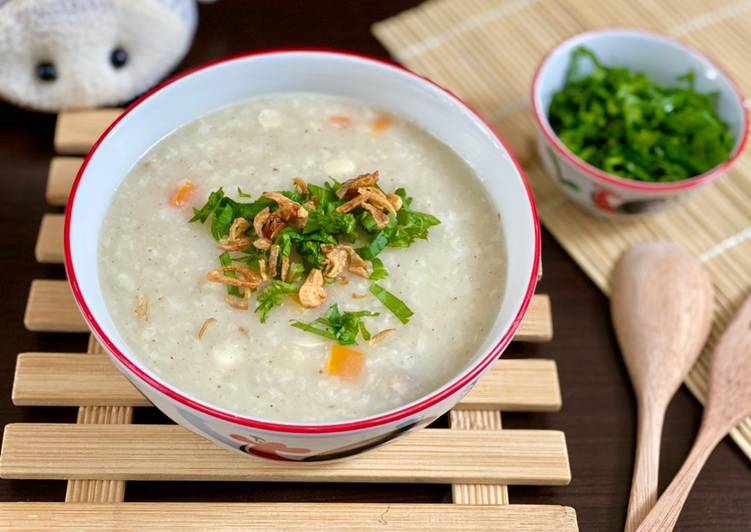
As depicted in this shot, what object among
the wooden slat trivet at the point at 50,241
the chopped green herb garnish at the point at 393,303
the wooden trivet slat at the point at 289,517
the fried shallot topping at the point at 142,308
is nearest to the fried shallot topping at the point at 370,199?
the chopped green herb garnish at the point at 393,303

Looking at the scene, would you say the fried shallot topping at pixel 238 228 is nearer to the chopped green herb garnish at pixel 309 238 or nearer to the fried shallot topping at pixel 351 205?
the chopped green herb garnish at pixel 309 238

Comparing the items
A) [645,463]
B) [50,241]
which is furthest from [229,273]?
[645,463]

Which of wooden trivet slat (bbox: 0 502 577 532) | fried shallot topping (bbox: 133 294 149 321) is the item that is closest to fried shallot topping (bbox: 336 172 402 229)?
fried shallot topping (bbox: 133 294 149 321)

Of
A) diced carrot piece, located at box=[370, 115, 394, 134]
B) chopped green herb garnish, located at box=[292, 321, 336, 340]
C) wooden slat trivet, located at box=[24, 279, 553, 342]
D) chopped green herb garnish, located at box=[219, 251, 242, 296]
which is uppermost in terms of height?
diced carrot piece, located at box=[370, 115, 394, 134]

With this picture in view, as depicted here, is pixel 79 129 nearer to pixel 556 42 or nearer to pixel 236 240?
pixel 236 240

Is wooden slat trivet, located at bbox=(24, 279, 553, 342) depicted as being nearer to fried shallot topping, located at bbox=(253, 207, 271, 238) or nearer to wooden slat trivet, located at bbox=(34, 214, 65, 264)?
wooden slat trivet, located at bbox=(34, 214, 65, 264)
